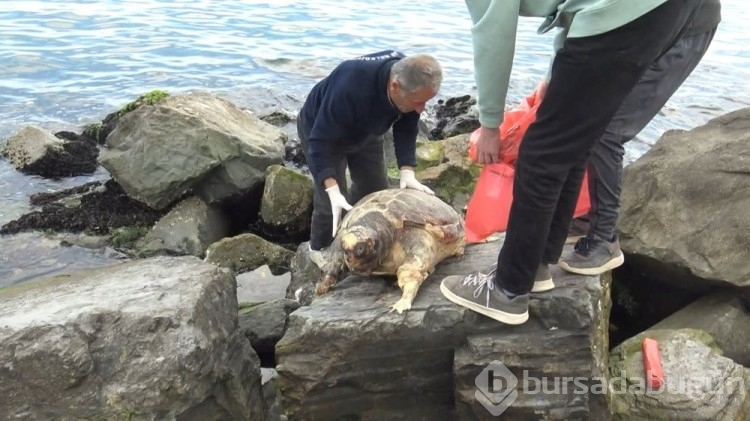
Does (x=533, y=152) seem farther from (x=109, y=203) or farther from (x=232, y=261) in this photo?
(x=109, y=203)

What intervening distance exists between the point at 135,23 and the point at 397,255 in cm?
1721

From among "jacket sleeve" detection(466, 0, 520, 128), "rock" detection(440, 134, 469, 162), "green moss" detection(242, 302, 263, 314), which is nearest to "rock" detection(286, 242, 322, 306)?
"green moss" detection(242, 302, 263, 314)

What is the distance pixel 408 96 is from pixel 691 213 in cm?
247

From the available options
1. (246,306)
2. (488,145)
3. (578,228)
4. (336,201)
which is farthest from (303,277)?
(488,145)

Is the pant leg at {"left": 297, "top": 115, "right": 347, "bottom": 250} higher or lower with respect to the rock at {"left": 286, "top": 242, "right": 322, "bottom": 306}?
higher

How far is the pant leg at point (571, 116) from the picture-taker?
2908 millimetres

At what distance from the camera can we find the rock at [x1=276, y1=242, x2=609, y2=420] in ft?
12.6

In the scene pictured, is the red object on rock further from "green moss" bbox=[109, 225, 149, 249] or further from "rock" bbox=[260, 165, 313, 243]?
"green moss" bbox=[109, 225, 149, 249]

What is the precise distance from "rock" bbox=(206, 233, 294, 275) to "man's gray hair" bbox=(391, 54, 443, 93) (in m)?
2.76

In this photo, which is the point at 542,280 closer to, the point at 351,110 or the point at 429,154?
the point at 351,110

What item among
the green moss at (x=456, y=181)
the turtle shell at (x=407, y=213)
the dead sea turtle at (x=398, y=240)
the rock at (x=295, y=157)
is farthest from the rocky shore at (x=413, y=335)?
the rock at (x=295, y=157)

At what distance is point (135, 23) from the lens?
1916 cm

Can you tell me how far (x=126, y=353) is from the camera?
3.82 metres

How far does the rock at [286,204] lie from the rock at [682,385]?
3.99m
